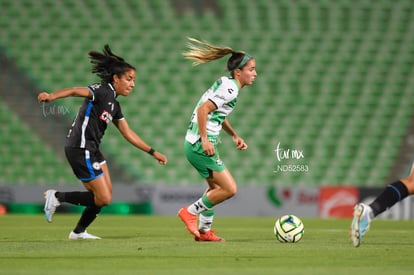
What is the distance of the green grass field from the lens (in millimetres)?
5676

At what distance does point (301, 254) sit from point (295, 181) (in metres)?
11.0

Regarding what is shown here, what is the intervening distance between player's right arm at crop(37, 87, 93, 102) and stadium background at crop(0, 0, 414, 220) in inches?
376

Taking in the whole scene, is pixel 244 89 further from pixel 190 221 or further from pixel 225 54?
pixel 190 221

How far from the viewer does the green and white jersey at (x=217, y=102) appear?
820 cm

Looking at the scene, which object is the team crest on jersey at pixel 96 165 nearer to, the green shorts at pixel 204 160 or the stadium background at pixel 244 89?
the green shorts at pixel 204 160

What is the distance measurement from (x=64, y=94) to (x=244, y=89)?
455 inches

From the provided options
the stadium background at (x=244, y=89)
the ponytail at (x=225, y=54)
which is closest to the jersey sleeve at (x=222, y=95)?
the ponytail at (x=225, y=54)

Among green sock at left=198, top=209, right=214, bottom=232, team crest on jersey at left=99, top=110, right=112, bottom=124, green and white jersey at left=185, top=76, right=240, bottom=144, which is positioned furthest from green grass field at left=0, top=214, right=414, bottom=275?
team crest on jersey at left=99, top=110, right=112, bottom=124

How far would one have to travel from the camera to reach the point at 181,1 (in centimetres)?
2052

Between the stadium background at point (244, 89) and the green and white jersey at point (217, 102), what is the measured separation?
9.15 m

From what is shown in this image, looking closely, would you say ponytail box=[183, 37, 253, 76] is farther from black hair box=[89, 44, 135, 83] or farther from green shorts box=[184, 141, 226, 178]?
green shorts box=[184, 141, 226, 178]

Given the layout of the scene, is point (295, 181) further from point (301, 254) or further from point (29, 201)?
point (301, 254)

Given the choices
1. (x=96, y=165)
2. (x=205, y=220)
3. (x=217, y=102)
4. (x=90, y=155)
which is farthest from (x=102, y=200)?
(x=217, y=102)

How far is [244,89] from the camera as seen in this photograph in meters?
19.0
